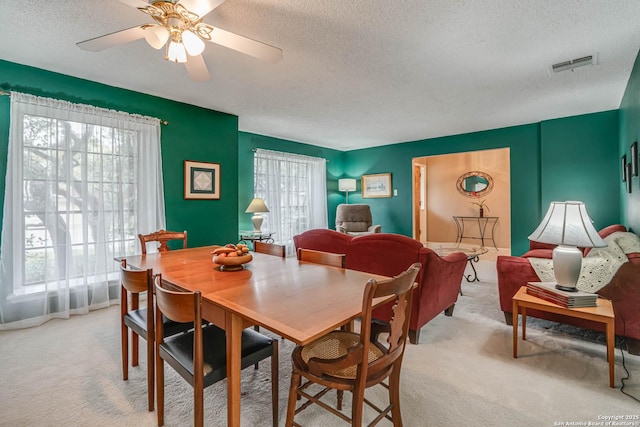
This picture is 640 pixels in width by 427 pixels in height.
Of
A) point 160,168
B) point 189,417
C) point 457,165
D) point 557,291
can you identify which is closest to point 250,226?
point 160,168

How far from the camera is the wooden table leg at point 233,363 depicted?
3.94 ft

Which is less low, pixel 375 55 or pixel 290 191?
pixel 375 55

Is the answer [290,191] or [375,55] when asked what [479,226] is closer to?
[290,191]

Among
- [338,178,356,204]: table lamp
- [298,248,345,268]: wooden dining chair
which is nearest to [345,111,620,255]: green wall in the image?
[338,178,356,204]: table lamp

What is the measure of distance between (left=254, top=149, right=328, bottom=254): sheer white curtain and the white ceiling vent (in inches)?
163

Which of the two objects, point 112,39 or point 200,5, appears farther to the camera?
point 112,39

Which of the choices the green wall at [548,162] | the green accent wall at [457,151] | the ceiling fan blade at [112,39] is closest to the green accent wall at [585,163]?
the green wall at [548,162]

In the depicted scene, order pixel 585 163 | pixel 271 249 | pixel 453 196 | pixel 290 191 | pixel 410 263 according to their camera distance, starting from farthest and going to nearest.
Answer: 1. pixel 453 196
2. pixel 290 191
3. pixel 585 163
4. pixel 271 249
5. pixel 410 263

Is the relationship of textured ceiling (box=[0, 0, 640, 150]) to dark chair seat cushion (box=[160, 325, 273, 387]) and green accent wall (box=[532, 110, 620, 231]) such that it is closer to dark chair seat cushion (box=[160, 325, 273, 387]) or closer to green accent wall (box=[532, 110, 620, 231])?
green accent wall (box=[532, 110, 620, 231])

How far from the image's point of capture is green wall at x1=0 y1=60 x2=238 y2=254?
110 inches

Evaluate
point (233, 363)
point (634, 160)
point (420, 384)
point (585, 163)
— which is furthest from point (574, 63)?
point (233, 363)

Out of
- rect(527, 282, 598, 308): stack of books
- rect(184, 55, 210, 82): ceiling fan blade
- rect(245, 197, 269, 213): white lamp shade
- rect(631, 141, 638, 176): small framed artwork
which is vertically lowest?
rect(527, 282, 598, 308): stack of books

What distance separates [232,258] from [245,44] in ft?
4.31

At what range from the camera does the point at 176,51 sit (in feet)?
5.99
